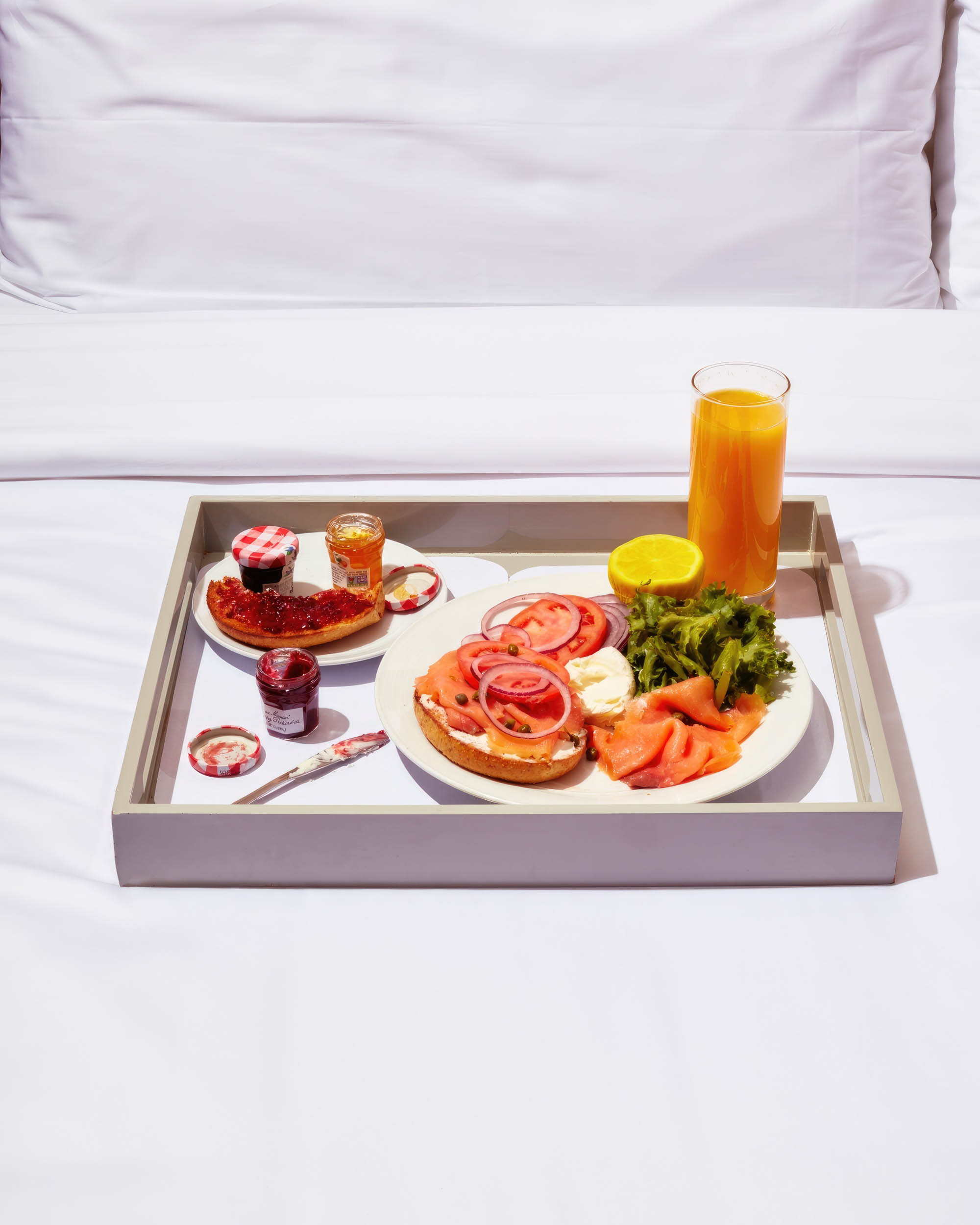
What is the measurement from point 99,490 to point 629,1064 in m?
→ 1.19

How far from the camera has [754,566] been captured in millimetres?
1492

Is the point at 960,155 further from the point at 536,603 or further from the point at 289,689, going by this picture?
the point at 289,689

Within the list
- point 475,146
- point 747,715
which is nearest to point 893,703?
point 747,715

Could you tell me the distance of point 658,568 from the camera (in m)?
1.40

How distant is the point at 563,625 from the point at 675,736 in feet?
0.74

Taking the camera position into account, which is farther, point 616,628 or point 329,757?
point 616,628

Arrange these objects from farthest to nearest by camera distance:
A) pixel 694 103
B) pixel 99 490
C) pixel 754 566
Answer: pixel 694 103, pixel 99 490, pixel 754 566

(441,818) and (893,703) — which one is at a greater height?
(893,703)

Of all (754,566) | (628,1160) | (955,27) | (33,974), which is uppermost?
(955,27)

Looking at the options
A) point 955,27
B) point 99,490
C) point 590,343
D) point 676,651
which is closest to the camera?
point 676,651

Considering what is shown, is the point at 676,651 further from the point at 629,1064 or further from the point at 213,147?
the point at 213,147

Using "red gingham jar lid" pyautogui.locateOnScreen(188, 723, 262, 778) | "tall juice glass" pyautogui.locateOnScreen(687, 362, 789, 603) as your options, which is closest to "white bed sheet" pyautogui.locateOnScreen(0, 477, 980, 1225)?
"red gingham jar lid" pyautogui.locateOnScreen(188, 723, 262, 778)

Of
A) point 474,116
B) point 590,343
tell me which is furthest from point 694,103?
point 590,343

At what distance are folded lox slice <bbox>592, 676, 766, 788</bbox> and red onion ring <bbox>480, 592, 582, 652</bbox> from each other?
130 mm
